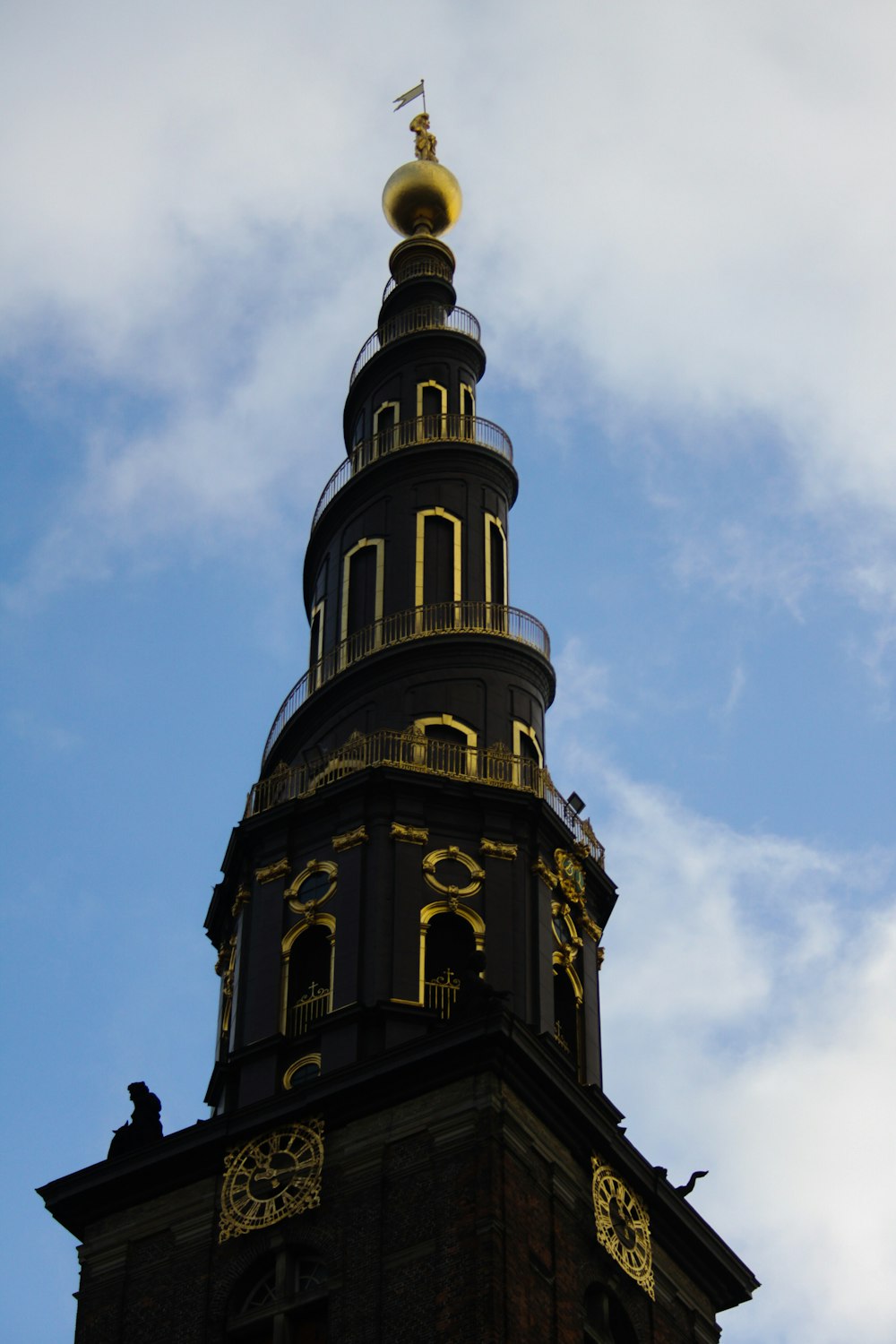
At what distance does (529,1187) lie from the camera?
1991 inches

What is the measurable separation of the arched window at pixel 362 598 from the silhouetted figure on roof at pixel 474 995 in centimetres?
1180

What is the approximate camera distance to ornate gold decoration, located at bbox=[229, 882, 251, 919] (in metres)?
59.4

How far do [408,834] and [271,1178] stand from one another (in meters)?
8.95

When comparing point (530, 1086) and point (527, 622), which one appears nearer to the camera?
point (530, 1086)

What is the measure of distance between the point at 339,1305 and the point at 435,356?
30.4m

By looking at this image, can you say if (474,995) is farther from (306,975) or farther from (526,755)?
(526,755)

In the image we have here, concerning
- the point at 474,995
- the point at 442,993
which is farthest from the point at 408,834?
the point at 474,995

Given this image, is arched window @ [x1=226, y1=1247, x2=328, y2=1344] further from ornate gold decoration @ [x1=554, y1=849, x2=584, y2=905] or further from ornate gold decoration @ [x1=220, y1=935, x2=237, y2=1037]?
ornate gold decoration @ [x1=554, y1=849, x2=584, y2=905]

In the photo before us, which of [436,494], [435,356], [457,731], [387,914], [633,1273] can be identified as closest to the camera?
[633,1273]

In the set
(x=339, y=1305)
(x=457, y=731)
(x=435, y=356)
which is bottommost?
(x=339, y=1305)

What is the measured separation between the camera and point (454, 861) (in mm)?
57938

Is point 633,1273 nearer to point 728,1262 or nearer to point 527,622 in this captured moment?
point 728,1262

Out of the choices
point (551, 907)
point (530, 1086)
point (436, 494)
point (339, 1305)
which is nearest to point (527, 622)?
point (436, 494)

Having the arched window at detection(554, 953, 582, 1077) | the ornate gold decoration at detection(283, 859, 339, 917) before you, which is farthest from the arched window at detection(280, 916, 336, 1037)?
the arched window at detection(554, 953, 582, 1077)
